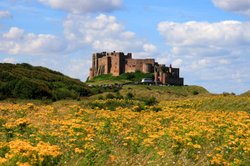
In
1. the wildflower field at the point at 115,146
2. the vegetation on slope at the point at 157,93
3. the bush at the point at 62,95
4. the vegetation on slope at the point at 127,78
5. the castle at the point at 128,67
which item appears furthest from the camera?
the vegetation on slope at the point at 127,78

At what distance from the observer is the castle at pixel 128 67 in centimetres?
12306

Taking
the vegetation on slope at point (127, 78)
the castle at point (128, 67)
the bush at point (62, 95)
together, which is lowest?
the bush at point (62, 95)

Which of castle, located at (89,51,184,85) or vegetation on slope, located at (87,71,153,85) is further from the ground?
castle, located at (89,51,184,85)

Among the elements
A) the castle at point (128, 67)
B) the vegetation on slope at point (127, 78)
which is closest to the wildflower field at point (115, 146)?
the castle at point (128, 67)

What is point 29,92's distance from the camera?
44.2 meters

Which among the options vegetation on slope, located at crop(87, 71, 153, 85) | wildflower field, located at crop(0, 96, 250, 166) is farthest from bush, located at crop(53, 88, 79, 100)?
vegetation on slope, located at crop(87, 71, 153, 85)

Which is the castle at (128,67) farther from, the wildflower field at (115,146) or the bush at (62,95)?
the wildflower field at (115,146)

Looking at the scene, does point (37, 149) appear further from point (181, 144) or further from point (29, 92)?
point (29, 92)

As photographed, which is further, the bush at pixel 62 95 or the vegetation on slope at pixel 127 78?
the vegetation on slope at pixel 127 78

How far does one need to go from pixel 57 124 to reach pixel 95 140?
2.71 metres

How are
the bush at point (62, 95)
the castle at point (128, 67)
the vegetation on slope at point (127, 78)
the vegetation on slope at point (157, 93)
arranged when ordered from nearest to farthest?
the bush at point (62, 95) < the vegetation on slope at point (157, 93) < the castle at point (128, 67) < the vegetation on slope at point (127, 78)

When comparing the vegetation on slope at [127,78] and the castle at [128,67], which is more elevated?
the castle at [128,67]

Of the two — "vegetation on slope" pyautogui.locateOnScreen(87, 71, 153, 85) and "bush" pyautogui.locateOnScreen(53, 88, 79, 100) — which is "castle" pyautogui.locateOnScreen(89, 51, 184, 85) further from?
"bush" pyautogui.locateOnScreen(53, 88, 79, 100)

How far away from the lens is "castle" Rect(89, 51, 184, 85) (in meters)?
123
